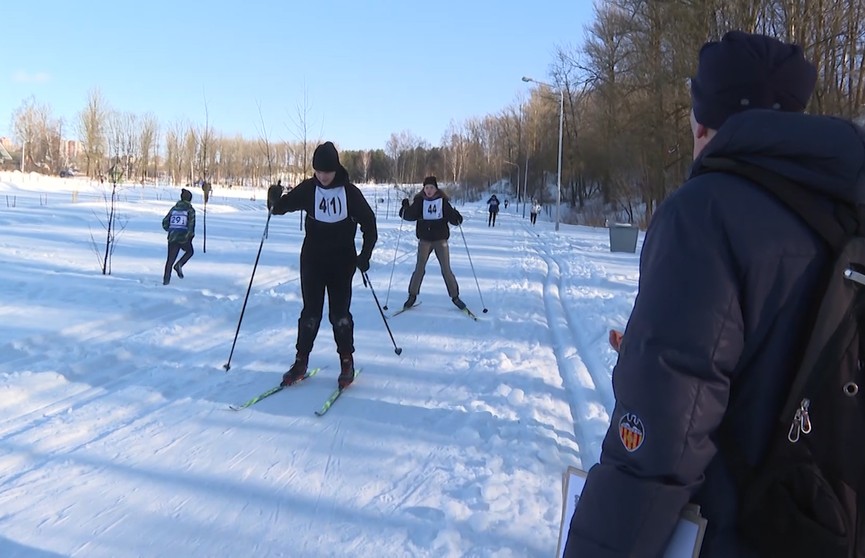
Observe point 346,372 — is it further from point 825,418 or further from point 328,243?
point 825,418

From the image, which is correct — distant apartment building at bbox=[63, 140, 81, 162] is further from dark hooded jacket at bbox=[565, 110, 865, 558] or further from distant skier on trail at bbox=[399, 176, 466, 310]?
dark hooded jacket at bbox=[565, 110, 865, 558]

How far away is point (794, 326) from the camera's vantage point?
48.0 inches

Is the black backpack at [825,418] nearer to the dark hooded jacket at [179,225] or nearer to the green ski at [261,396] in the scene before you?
the green ski at [261,396]

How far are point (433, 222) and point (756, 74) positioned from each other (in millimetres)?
8205

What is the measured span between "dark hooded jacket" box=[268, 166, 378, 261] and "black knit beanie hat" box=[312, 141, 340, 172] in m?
0.10

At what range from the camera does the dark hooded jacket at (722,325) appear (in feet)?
3.96

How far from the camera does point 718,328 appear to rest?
121 cm

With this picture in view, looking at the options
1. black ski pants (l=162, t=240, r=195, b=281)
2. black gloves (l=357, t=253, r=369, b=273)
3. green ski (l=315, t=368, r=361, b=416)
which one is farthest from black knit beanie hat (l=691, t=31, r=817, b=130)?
black ski pants (l=162, t=240, r=195, b=281)

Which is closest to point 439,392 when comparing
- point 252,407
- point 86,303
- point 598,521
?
point 252,407

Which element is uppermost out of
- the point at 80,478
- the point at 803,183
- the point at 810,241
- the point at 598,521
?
the point at 803,183

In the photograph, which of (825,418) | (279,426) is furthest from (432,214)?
(825,418)

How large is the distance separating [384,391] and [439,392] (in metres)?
0.50

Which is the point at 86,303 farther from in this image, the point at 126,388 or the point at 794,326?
the point at 794,326

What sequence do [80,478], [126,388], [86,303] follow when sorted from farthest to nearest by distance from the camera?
[86,303] < [126,388] < [80,478]
